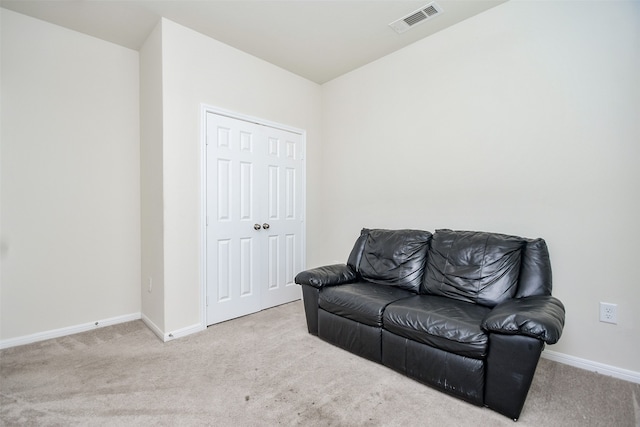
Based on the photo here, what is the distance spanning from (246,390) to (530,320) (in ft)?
5.39

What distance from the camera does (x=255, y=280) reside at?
325 cm

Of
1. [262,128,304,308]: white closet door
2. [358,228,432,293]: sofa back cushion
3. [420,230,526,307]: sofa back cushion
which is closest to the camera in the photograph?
[420,230,526,307]: sofa back cushion

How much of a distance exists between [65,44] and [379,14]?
279 cm

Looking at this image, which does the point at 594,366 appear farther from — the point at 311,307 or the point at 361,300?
the point at 311,307

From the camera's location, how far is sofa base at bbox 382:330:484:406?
5.51 feet

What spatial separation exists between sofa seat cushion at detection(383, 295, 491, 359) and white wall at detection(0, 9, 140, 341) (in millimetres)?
2675

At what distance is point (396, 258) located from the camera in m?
2.66

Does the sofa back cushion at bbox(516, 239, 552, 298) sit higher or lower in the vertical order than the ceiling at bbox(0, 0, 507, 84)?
lower

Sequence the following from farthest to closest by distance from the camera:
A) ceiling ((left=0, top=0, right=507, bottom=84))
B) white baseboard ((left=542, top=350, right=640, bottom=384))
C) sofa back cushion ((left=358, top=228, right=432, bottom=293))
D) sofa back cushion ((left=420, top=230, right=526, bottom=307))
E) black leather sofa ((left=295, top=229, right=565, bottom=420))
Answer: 1. sofa back cushion ((left=358, top=228, right=432, bottom=293))
2. ceiling ((left=0, top=0, right=507, bottom=84))
3. sofa back cushion ((left=420, top=230, right=526, bottom=307))
4. white baseboard ((left=542, top=350, right=640, bottom=384))
5. black leather sofa ((left=295, top=229, right=565, bottom=420))

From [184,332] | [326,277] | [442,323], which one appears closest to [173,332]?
[184,332]

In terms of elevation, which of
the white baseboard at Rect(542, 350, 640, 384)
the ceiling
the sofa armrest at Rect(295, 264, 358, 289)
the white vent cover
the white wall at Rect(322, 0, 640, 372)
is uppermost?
the white vent cover

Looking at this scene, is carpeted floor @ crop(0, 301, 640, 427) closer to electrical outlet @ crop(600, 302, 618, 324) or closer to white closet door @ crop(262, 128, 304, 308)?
electrical outlet @ crop(600, 302, 618, 324)

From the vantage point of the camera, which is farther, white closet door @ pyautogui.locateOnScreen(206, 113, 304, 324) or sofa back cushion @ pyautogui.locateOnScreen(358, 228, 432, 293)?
white closet door @ pyautogui.locateOnScreen(206, 113, 304, 324)

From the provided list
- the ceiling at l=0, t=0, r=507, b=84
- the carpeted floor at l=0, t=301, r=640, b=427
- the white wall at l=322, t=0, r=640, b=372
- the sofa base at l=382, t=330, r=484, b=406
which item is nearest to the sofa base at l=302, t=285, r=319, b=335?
the carpeted floor at l=0, t=301, r=640, b=427
